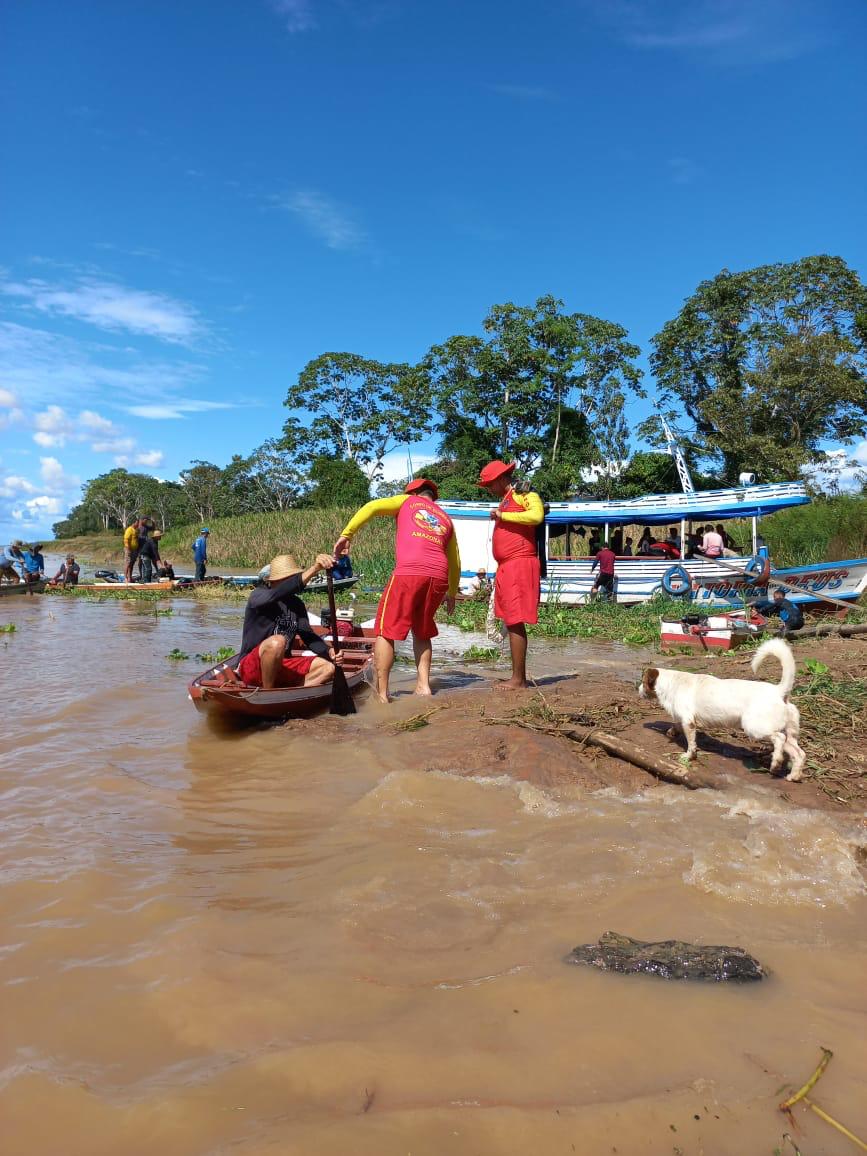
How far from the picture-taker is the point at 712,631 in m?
9.45

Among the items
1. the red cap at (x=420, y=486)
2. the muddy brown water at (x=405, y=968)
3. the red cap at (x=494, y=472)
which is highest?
the red cap at (x=494, y=472)

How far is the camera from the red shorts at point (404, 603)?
6133 mm

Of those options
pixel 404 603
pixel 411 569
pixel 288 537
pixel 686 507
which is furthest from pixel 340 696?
pixel 288 537

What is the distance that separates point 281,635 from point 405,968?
3688 mm

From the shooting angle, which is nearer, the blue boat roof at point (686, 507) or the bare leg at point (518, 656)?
the bare leg at point (518, 656)

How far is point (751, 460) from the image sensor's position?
26.1 m

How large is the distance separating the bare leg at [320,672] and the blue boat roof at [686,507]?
932 cm

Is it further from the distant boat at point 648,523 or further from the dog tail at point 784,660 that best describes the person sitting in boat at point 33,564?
the dog tail at point 784,660

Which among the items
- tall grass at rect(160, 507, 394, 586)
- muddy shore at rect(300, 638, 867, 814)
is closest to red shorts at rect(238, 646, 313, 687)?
muddy shore at rect(300, 638, 867, 814)

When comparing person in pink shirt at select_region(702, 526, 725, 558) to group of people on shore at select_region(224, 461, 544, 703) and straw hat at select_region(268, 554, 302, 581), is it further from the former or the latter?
straw hat at select_region(268, 554, 302, 581)

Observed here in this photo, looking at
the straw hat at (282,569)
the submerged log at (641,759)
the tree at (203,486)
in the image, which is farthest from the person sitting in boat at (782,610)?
the tree at (203,486)

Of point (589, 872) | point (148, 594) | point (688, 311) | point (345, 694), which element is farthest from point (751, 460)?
point (589, 872)

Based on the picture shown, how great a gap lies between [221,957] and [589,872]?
1.58 meters

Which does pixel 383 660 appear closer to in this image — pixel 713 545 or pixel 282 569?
pixel 282 569
